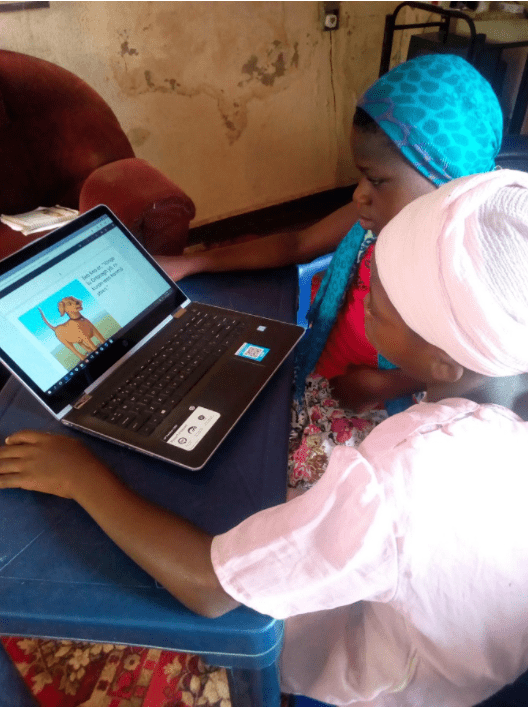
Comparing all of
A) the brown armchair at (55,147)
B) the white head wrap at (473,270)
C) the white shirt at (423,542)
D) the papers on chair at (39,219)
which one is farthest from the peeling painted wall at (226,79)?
the white shirt at (423,542)

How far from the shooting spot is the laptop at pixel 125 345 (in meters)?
0.64

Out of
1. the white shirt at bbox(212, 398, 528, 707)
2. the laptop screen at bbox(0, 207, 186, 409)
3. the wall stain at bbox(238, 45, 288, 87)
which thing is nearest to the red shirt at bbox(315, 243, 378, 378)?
the laptop screen at bbox(0, 207, 186, 409)

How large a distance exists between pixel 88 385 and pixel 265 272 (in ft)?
1.48

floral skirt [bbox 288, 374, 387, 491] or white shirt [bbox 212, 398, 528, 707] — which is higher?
white shirt [bbox 212, 398, 528, 707]

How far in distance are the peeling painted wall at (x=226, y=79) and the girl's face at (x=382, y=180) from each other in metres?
1.64

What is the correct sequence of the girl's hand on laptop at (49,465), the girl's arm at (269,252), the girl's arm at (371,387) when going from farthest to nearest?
the girl's arm at (269,252) < the girl's arm at (371,387) < the girl's hand on laptop at (49,465)

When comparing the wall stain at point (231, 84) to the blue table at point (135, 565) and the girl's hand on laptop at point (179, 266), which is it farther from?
the blue table at point (135, 565)

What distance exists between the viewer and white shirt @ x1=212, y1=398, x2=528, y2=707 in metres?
0.44

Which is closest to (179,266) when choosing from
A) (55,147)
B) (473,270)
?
(473,270)

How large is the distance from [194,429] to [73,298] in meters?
0.28

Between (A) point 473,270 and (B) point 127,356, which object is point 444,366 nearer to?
(A) point 473,270

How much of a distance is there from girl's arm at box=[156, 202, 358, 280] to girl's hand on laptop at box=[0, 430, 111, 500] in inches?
17.8

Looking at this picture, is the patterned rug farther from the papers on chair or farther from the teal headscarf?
the papers on chair

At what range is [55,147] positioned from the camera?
1817 mm
